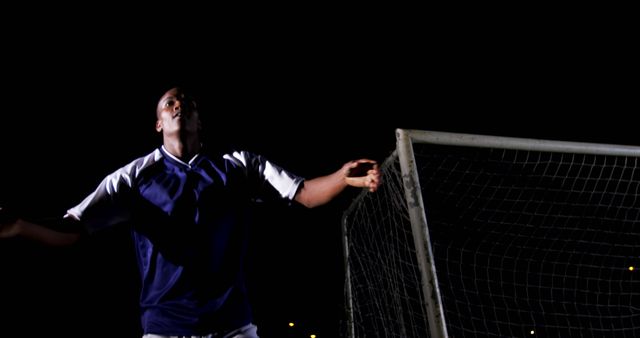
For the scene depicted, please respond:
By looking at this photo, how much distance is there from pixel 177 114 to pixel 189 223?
27.4 inches

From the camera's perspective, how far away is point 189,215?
2631 mm

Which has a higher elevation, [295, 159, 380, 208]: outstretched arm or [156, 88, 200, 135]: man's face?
[156, 88, 200, 135]: man's face

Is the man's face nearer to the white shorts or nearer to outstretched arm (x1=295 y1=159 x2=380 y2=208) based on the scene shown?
outstretched arm (x1=295 y1=159 x2=380 y2=208)

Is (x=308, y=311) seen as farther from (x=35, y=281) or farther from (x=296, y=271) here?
(x=35, y=281)

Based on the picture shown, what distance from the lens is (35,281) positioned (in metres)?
17.4

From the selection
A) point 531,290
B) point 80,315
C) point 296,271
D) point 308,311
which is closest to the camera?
point 531,290

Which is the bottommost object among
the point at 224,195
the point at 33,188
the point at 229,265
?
the point at 229,265

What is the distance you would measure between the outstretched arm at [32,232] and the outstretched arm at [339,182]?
3.90 ft

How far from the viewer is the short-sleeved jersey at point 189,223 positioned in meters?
2.47

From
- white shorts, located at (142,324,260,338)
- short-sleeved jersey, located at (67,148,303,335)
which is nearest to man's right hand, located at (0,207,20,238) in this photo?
short-sleeved jersey, located at (67,148,303,335)

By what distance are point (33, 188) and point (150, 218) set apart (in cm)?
994

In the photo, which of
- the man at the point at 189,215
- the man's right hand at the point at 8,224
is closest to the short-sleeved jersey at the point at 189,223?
the man at the point at 189,215

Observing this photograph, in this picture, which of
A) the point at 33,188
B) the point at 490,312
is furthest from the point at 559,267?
the point at 33,188

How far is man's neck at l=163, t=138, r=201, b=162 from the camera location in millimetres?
2912
